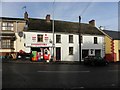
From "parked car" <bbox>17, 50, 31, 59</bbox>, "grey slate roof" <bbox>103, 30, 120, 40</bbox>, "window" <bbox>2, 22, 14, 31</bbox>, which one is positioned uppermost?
"window" <bbox>2, 22, 14, 31</bbox>

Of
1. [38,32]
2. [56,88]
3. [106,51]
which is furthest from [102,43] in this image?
[56,88]

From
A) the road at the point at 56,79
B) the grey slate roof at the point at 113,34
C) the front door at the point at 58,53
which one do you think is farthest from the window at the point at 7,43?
the road at the point at 56,79

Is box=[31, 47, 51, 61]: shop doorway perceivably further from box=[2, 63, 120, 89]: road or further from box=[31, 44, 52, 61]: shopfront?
box=[2, 63, 120, 89]: road

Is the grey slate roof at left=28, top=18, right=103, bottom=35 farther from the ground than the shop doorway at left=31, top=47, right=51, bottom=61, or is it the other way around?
the grey slate roof at left=28, top=18, right=103, bottom=35

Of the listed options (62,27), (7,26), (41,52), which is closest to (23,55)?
(41,52)

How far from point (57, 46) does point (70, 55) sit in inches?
126

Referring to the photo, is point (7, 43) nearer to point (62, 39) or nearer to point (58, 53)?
point (58, 53)

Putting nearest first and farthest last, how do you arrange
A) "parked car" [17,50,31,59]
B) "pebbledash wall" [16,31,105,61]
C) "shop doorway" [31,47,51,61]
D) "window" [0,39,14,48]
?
"shop doorway" [31,47,51,61], "parked car" [17,50,31,59], "window" [0,39,14,48], "pebbledash wall" [16,31,105,61]

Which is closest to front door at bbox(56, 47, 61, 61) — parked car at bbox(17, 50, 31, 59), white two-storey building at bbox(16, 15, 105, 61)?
white two-storey building at bbox(16, 15, 105, 61)

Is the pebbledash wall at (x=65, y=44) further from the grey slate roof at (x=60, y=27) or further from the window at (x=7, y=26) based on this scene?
the window at (x=7, y=26)

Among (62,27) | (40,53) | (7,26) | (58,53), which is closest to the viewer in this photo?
(40,53)

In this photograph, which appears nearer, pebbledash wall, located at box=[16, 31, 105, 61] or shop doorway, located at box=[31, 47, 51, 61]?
shop doorway, located at box=[31, 47, 51, 61]

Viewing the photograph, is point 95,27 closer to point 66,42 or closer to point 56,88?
point 66,42

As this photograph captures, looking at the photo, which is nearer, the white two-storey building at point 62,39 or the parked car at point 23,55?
the parked car at point 23,55
